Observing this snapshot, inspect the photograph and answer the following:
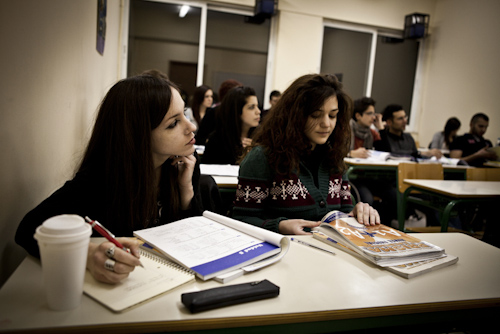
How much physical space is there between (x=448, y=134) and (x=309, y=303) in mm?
6419

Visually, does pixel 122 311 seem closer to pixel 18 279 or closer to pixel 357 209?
pixel 18 279

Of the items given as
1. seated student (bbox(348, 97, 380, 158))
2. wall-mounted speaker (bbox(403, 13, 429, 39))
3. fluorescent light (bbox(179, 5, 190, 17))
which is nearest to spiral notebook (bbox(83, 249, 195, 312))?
seated student (bbox(348, 97, 380, 158))

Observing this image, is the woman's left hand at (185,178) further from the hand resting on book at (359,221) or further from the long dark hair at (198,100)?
the long dark hair at (198,100)

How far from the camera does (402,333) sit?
4.24ft

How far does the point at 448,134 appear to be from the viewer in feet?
20.5

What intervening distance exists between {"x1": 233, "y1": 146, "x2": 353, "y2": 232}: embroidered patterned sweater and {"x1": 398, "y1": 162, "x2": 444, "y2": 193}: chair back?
4.99 feet

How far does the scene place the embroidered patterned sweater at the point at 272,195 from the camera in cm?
154

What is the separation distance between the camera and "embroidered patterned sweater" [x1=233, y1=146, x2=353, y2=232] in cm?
Result: 154

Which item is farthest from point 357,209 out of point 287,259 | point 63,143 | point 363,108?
point 363,108

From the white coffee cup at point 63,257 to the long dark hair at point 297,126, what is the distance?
0.98 metres

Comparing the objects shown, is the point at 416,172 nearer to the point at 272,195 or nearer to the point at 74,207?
the point at 272,195

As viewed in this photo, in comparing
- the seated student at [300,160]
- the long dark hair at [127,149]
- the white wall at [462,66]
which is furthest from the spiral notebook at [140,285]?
the white wall at [462,66]

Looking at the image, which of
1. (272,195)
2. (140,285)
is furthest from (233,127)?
(140,285)

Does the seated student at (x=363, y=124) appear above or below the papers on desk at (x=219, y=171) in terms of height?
above
